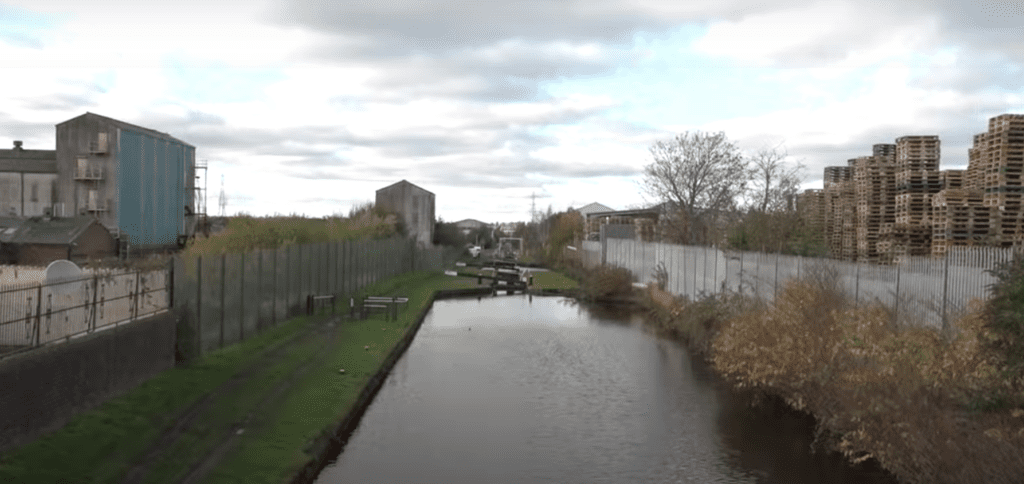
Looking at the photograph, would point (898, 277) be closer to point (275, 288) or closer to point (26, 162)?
point (275, 288)

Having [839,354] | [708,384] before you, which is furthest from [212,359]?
[839,354]

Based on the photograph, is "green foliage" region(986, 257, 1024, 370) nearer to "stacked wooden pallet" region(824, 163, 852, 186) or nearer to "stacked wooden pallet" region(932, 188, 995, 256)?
"stacked wooden pallet" region(932, 188, 995, 256)

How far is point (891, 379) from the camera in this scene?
12.1 m

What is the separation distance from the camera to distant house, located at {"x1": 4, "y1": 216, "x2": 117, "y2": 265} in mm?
40750

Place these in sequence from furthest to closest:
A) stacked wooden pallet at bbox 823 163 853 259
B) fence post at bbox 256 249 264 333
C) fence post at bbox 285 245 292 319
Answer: stacked wooden pallet at bbox 823 163 853 259 → fence post at bbox 285 245 292 319 → fence post at bbox 256 249 264 333

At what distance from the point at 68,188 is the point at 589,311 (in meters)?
33.7

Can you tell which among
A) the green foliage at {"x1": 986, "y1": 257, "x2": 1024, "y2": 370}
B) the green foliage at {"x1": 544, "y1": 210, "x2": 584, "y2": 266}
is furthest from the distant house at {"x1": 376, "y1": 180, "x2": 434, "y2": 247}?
the green foliage at {"x1": 986, "y1": 257, "x2": 1024, "y2": 370}

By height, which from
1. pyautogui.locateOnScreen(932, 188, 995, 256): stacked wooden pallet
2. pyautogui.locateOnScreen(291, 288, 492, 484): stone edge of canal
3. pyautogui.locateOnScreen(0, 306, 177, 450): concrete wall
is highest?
pyautogui.locateOnScreen(932, 188, 995, 256): stacked wooden pallet

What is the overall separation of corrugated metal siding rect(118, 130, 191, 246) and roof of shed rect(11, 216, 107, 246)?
8608 mm

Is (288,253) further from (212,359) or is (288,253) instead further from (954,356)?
(954,356)

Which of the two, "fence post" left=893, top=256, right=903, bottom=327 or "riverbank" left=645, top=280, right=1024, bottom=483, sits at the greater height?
"fence post" left=893, top=256, right=903, bottom=327

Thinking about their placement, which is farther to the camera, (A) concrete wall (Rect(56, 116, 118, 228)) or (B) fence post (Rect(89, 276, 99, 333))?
(A) concrete wall (Rect(56, 116, 118, 228))

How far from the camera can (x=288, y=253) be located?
2552 cm

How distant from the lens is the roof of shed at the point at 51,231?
135ft
